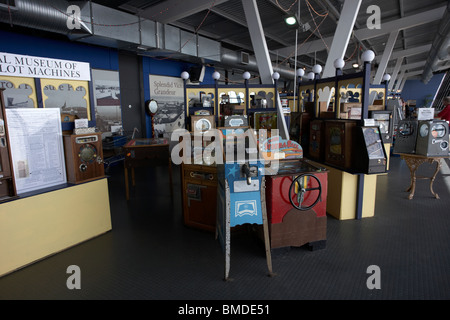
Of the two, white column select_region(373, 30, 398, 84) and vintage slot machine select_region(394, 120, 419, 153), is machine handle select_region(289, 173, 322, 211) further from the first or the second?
white column select_region(373, 30, 398, 84)

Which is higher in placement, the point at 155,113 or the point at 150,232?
the point at 155,113

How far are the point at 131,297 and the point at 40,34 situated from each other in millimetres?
5820

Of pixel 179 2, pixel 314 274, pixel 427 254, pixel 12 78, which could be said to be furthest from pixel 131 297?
pixel 179 2

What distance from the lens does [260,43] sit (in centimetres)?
658

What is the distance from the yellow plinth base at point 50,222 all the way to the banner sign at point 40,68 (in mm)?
1273

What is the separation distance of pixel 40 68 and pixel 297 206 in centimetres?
312

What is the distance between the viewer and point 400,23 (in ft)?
30.3

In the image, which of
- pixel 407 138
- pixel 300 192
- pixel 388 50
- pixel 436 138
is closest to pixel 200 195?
pixel 300 192

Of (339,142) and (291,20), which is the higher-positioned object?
(291,20)

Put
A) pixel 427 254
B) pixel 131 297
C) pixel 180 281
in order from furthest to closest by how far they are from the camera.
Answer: pixel 427 254 → pixel 180 281 → pixel 131 297

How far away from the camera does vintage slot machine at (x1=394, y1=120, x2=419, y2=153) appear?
4.86 meters

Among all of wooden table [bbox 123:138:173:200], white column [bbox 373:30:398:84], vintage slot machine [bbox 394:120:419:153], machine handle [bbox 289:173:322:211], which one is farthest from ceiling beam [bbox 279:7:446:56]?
machine handle [bbox 289:173:322:211]

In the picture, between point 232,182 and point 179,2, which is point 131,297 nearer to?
point 232,182

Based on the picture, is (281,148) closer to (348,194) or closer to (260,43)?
(348,194)
